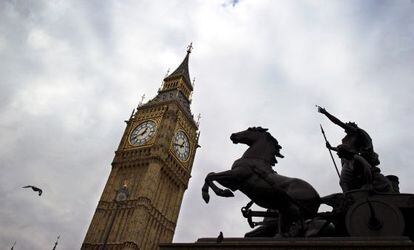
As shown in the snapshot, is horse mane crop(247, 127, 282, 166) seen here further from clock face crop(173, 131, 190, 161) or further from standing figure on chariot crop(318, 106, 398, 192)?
clock face crop(173, 131, 190, 161)

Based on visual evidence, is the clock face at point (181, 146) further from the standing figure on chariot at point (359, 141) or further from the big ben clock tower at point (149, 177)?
the standing figure on chariot at point (359, 141)

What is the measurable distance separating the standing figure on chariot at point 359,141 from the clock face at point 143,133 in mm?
50440

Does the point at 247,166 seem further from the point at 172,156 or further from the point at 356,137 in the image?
the point at 172,156

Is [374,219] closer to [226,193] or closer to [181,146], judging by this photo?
[226,193]

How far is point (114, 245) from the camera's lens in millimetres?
51188

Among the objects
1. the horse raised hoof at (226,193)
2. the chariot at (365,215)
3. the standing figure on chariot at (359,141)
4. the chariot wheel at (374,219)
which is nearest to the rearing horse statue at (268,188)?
the horse raised hoof at (226,193)

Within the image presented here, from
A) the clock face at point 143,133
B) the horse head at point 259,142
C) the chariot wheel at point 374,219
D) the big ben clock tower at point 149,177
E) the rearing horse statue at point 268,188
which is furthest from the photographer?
the clock face at point 143,133

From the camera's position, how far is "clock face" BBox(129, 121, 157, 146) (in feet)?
194

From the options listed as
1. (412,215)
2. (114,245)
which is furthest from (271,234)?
(114,245)

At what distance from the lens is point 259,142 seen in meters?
8.64

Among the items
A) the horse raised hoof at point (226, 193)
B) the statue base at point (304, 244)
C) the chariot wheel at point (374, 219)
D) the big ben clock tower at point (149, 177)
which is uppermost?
the big ben clock tower at point (149, 177)

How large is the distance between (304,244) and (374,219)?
4.57ft

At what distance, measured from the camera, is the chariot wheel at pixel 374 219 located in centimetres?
695

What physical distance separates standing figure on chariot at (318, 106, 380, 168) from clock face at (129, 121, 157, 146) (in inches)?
1986
